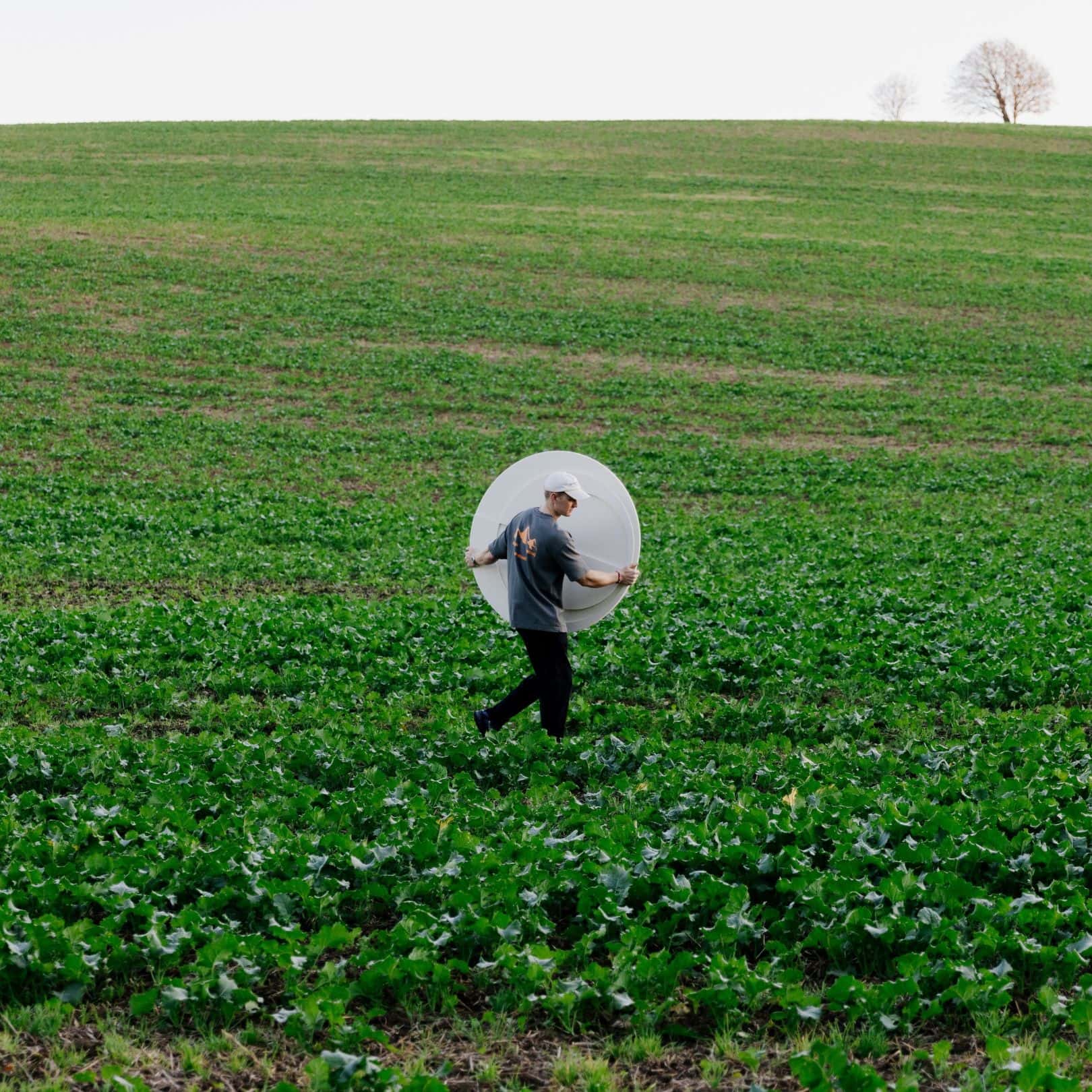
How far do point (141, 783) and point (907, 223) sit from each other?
46.5m

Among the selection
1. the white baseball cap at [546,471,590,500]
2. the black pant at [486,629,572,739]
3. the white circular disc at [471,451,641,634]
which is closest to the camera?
the white baseball cap at [546,471,590,500]

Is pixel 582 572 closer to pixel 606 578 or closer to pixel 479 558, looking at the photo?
pixel 606 578

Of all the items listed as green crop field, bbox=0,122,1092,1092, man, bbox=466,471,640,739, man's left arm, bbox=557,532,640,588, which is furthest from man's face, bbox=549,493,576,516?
green crop field, bbox=0,122,1092,1092

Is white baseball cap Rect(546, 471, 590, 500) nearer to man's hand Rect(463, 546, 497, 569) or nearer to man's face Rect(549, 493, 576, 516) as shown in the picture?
man's face Rect(549, 493, 576, 516)

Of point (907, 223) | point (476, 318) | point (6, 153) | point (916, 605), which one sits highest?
point (6, 153)

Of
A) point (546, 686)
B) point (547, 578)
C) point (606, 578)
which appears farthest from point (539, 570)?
point (546, 686)

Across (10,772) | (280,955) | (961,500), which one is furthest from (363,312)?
(280,955)

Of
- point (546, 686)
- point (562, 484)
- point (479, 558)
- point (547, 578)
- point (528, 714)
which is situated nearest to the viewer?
point (562, 484)

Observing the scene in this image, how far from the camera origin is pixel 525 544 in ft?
28.6

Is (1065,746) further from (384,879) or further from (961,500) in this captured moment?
(961,500)

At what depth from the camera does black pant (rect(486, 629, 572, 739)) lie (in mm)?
8852

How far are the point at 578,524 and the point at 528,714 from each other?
181 cm

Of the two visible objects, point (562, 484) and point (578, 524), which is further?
point (578, 524)

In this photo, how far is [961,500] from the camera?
72.0 feet
